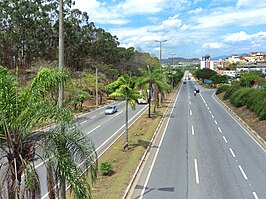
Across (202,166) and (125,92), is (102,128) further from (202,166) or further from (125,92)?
(202,166)

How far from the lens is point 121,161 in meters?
20.3

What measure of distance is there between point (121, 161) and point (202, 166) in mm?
4719

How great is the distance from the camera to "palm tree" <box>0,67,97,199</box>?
7.81m

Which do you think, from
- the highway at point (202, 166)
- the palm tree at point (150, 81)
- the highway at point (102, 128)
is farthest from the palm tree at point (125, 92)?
the palm tree at point (150, 81)

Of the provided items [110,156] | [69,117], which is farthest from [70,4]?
[69,117]

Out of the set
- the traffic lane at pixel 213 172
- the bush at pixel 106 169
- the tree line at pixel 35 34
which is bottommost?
the traffic lane at pixel 213 172

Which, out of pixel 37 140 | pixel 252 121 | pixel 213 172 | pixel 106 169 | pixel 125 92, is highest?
pixel 125 92

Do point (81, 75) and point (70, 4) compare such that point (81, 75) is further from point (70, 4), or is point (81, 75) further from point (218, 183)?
point (218, 183)

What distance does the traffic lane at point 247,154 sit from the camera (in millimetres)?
16984

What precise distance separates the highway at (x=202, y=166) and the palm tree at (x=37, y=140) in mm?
7302

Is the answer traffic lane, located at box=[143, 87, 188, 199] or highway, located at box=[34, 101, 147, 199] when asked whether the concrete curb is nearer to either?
traffic lane, located at box=[143, 87, 188, 199]

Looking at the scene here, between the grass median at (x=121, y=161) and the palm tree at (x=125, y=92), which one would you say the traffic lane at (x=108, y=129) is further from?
the palm tree at (x=125, y=92)

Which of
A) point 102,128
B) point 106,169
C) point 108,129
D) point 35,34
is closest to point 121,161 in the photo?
point 106,169

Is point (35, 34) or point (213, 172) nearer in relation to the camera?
point (213, 172)
